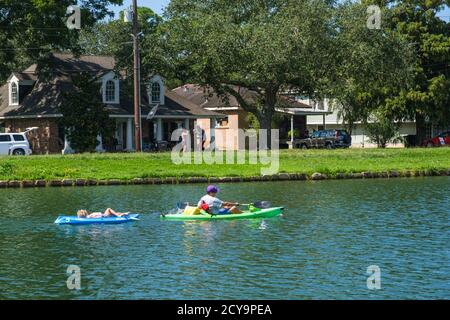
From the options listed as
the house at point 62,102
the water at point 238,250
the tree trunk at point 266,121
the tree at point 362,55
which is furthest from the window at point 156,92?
the water at point 238,250

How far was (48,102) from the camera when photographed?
2502 inches

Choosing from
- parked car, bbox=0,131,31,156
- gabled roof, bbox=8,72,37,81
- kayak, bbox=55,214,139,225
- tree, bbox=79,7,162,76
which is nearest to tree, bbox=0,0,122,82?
gabled roof, bbox=8,72,37,81

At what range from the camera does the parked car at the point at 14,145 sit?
5716 cm

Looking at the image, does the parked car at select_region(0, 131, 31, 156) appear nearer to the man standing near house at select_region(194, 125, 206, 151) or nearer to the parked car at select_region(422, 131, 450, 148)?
the man standing near house at select_region(194, 125, 206, 151)

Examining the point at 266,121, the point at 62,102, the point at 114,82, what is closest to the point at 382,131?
the point at 266,121

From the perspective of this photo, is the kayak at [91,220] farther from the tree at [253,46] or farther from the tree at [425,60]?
the tree at [425,60]

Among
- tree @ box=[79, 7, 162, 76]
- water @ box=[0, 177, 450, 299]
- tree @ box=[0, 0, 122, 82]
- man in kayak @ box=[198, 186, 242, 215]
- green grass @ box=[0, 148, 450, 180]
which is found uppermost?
tree @ box=[79, 7, 162, 76]

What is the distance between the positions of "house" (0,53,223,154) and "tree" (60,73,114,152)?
4.70 feet

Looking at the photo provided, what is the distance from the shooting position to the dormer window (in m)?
65.8

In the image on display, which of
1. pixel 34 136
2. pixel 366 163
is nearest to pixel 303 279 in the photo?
pixel 366 163

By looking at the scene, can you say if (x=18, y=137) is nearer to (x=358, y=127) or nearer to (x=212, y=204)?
(x=212, y=204)

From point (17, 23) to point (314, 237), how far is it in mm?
41055

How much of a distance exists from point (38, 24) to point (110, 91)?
930 centimetres

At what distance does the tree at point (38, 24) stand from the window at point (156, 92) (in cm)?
789
